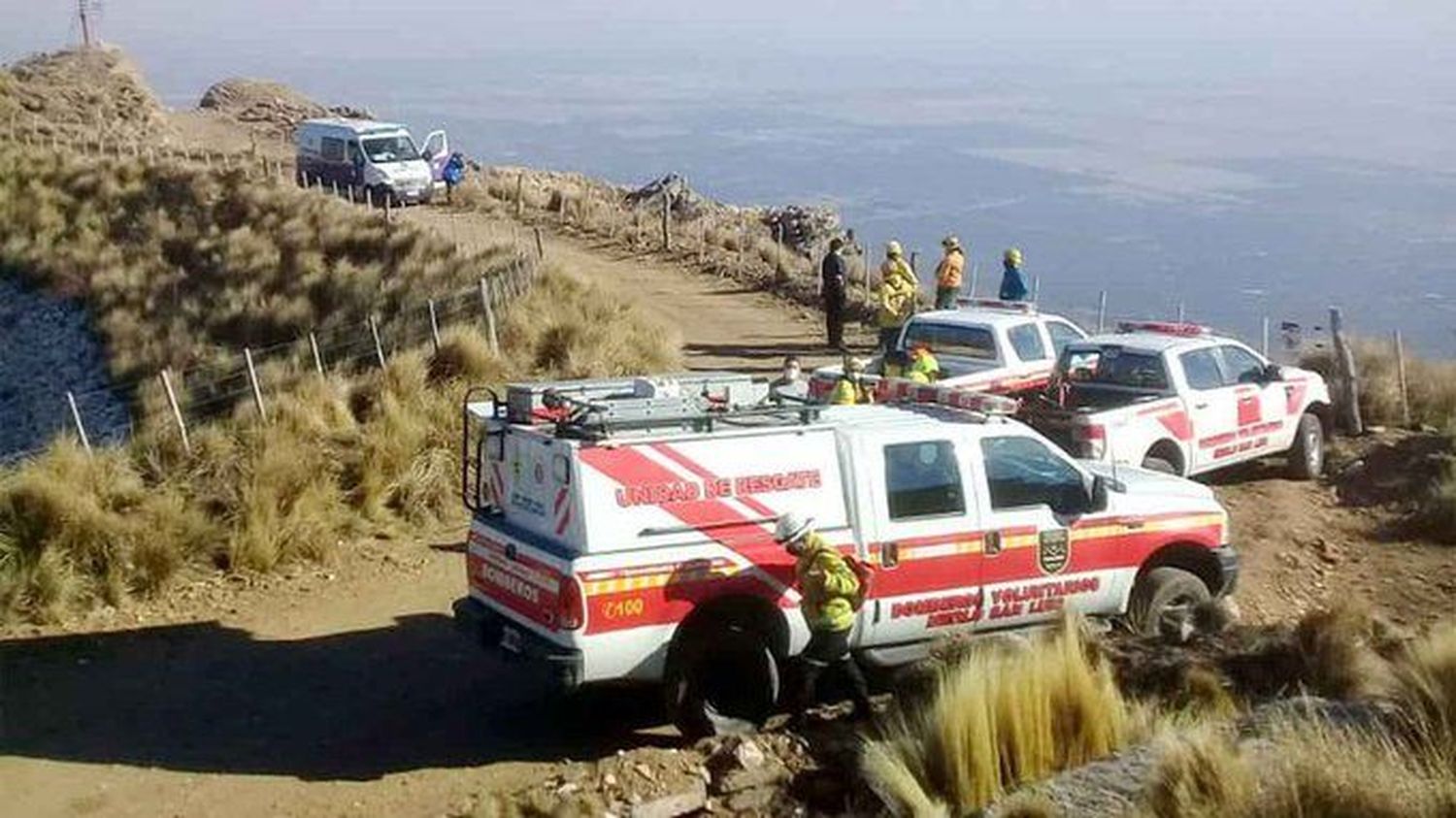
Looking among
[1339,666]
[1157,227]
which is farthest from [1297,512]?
[1157,227]

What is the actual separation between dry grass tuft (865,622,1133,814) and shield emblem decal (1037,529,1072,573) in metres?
1.84

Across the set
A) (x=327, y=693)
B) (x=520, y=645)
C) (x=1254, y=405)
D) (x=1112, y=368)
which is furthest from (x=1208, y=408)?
(x=327, y=693)

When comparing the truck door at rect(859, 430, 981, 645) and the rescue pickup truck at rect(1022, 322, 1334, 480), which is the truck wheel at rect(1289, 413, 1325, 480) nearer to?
the rescue pickup truck at rect(1022, 322, 1334, 480)

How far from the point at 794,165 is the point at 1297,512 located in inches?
3280

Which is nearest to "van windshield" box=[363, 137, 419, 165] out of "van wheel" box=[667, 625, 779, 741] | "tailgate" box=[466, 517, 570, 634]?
"tailgate" box=[466, 517, 570, 634]

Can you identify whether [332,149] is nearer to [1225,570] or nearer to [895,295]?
[895,295]

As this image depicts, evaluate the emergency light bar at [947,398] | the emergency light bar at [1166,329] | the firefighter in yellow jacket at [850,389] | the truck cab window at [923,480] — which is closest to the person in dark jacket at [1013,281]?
the emergency light bar at [1166,329]

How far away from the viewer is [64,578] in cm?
1449

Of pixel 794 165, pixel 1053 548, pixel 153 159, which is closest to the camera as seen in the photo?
Answer: pixel 1053 548

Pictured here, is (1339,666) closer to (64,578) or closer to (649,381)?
(649,381)

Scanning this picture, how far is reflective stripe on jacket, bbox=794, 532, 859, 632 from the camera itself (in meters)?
10.7

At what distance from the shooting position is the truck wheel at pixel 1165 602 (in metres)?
12.4

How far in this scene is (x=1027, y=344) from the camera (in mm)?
18641

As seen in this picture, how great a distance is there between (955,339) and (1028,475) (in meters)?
6.83
